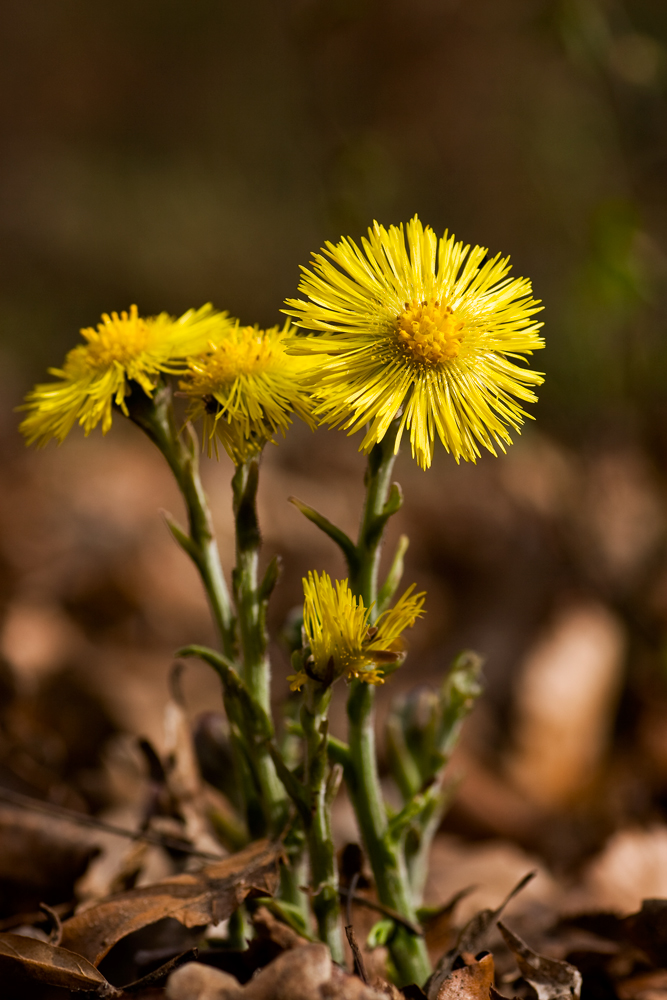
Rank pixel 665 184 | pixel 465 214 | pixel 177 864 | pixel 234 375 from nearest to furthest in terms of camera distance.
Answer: pixel 234 375 → pixel 177 864 → pixel 665 184 → pixel 465 214

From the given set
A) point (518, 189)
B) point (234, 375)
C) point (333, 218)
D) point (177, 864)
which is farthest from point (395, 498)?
point (518, 189)

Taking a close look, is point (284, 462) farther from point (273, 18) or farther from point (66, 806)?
point (273, 18)

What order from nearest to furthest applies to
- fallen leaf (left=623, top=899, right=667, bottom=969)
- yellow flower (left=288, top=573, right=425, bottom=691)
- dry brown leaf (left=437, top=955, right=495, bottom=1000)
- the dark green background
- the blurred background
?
yellow flower (left=288, top=573, right=425, bottom=691)
dry brown leaf (left=437, top=955, right=495, bottom=1000)
fallen leaf (left=623, top=899, right=667, bottom=969)
the blurred background
the dark green background

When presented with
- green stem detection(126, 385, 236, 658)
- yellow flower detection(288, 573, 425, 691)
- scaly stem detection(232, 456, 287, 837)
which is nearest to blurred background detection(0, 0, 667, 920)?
scaly stem detection(232, 456, 287, 837)

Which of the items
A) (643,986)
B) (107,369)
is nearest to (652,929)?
(643,986)

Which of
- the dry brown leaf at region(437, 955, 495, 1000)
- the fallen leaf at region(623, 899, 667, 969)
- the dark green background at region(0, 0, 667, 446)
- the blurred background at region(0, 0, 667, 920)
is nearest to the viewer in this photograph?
the dry brown leaf at region(437, 955, 495, 1000)

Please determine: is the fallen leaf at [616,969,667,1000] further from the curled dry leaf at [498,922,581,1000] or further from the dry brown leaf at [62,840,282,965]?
the dry brown leaf at [62,840,282,965]
